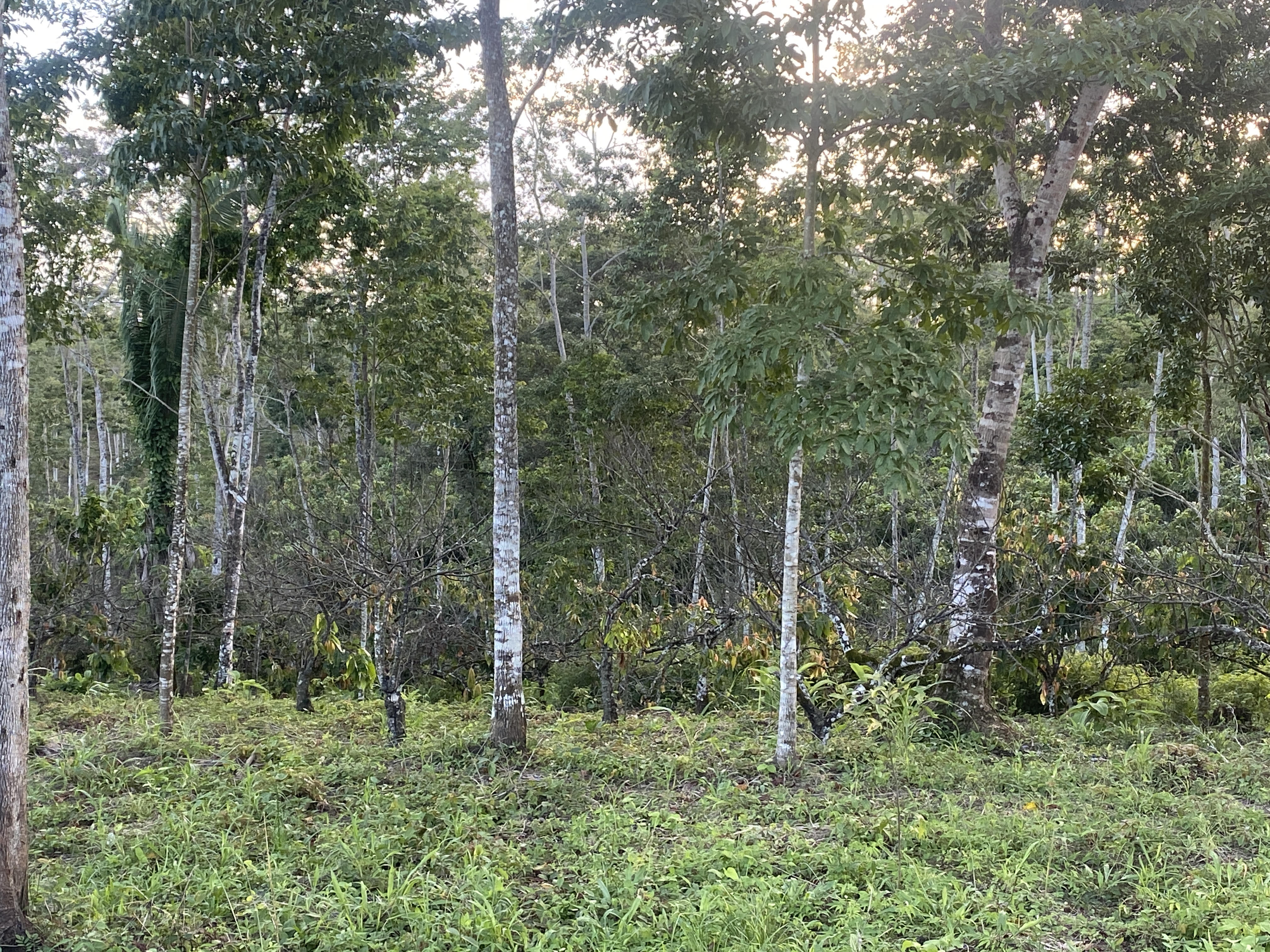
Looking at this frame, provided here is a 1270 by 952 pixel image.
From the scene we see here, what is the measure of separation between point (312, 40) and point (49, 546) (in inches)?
289

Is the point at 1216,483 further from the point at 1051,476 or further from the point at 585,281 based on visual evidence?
the point at 585,281

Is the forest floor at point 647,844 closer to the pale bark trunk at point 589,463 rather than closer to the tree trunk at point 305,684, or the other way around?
the pale bark trunk at point 589,463

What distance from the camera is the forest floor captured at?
10.2 ft

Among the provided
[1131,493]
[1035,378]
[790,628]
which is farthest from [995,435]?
[1035,378]

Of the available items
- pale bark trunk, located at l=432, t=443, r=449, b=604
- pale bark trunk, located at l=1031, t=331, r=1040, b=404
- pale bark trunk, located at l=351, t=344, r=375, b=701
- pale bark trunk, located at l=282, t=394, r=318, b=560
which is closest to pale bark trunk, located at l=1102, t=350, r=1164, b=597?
pale bark trunk, located at l=1031, t=331, r=1040, b=404

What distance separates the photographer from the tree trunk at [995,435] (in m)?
5.85

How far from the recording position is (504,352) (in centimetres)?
536

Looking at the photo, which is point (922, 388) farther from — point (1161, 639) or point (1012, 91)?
point (1161, 639)

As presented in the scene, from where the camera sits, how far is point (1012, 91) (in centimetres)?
447

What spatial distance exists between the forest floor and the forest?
0.09 ft

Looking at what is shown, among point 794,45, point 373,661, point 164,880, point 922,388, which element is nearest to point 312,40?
point 794,45

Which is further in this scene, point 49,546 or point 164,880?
point 49,546

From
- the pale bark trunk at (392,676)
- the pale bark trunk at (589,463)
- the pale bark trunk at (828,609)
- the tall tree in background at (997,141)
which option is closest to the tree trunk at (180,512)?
the pale bark trunk at (392,676)

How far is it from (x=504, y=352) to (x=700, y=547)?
4.45 m
